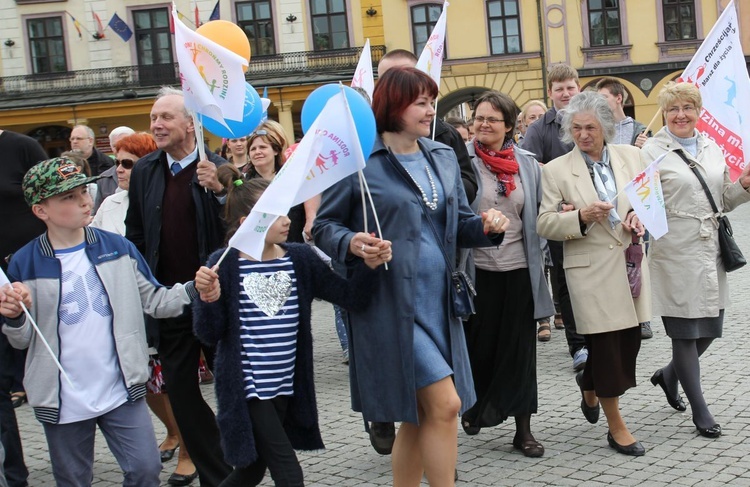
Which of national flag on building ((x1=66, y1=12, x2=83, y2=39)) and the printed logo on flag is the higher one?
national flag on building ((x1=66, y1=12, x2=83, y2=39))

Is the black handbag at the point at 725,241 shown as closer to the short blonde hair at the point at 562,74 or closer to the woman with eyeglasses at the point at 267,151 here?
the woman with eyeglasses at the point at 267,151

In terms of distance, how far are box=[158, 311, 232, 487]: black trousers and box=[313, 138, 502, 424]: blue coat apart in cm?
105

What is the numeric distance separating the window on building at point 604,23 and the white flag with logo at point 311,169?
113ft

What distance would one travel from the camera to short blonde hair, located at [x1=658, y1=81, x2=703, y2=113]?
19.7 feet

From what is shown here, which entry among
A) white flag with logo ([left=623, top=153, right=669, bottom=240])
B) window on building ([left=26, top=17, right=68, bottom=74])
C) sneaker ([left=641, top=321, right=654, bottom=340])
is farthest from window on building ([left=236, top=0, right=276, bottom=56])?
white flag with logo ([left=623, top=153, right=669, bottom=240])

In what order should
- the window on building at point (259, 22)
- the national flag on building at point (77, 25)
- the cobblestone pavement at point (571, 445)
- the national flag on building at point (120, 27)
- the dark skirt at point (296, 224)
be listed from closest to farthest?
1. the cobblestone pavement at point (571, 445)
2. the dark skirt at point (296, 224)
3. the national flag on building at point (120, 27)
4. the national flag on building at point (77, 25)
5. the window on building at point (259, 22)

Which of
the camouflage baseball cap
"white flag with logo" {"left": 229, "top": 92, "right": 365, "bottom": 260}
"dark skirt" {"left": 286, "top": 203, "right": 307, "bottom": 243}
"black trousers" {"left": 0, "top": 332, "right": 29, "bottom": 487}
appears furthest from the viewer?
"dark skirt" {"left": 286, "top": 203, "right": 307, "bottom": 243}

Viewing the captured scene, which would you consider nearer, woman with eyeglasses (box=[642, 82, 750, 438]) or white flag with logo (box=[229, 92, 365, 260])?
white flag with logo (box=[229, 92, 365, 260])

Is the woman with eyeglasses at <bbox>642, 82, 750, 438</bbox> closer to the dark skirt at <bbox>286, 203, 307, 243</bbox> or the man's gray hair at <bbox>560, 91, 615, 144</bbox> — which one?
the man's gray hair at <bbox>560, 91, 615, 144</bbox>

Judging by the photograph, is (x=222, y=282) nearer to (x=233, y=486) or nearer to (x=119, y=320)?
(x=119, y=320)

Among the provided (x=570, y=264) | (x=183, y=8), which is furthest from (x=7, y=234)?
(x=183, y=8)

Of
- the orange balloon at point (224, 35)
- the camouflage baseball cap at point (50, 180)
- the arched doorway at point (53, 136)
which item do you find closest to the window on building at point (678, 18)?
the arched doorway at point (53, 136)

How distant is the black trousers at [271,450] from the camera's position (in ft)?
13.8

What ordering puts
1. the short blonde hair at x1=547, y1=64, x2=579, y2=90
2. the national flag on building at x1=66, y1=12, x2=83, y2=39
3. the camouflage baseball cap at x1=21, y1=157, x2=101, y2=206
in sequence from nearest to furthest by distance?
the camouflage baseball cap at x1=21, y1=157, x2=101, y2=206 → the short blonde hair at x1=547, y1=64, x2=579, y2=90 → the national flag on building at x1=66, y1=12, x2=83, y2=39
